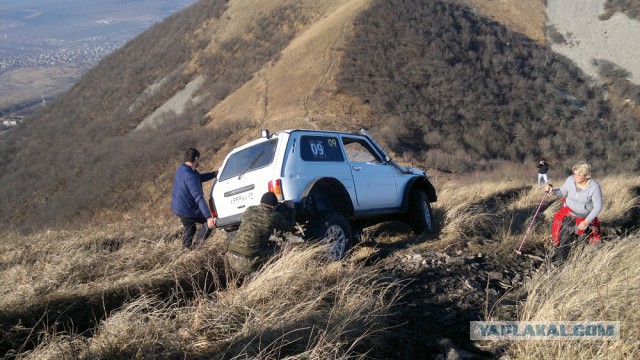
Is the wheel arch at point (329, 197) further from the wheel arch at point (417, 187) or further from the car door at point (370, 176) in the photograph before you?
the wheel arch at point (417, 187)

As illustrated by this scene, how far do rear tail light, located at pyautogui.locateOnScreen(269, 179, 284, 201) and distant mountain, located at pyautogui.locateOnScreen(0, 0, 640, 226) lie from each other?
753 inches

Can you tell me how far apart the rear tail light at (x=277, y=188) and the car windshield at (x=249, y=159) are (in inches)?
18.9

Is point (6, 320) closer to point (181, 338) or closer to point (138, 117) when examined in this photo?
point (181, 338)

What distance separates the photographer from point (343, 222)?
214 inches

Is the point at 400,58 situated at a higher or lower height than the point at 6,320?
higher

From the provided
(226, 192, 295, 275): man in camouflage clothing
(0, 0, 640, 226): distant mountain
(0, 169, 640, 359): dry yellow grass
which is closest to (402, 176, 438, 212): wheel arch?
(0, 169, 640, 359): dry yellow grass

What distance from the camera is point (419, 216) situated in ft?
22.7

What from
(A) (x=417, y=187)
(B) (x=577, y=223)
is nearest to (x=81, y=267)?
(A) (x=417, y=187)

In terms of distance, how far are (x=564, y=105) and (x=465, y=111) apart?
9.25 meters

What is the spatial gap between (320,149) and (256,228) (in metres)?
1.71

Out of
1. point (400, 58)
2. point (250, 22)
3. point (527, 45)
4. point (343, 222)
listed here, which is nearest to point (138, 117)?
point (250, 22)

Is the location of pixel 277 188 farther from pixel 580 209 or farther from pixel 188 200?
pixel 580 209

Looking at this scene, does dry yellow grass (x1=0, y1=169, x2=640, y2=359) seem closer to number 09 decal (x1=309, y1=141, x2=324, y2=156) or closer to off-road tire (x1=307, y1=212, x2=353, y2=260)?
off-road tire (x1=307, y1=212, x2=353, y2=260)

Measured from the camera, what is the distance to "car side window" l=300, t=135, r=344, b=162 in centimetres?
572
